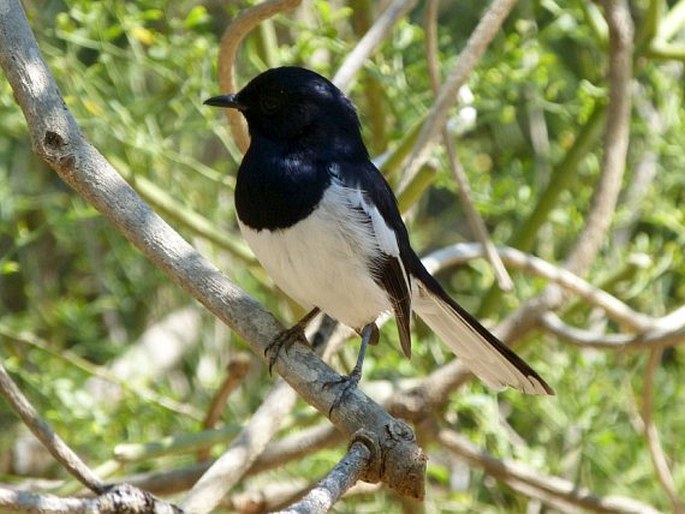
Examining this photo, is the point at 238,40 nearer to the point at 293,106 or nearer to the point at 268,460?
the point at 293,106

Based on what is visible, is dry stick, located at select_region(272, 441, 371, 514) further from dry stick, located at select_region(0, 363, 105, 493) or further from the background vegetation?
the background vegetation

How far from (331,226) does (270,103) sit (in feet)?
1.39

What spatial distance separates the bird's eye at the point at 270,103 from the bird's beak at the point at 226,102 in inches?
1.9

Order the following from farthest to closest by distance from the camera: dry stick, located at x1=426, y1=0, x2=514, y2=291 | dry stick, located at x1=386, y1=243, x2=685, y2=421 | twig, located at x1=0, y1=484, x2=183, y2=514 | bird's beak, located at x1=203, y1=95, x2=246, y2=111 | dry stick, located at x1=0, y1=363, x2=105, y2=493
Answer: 1. dry stick, located at x1=386, y1=243, x2=685, y2=421
2. dry stick, located at x1=426, y1=0, x2=514, y2=291
3. bird's beak, located at x1=203, y1=95, x2=246, y2=111
4. dry stick, located at x1=0, y1=363, x2=105, y2=493
5. twig, located at x1=0, y1=484, x2=183, y2=514

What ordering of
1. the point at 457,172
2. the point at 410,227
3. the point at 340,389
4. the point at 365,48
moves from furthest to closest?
the point at 410,227 < the point at 457,172 < the point at 365,48 < the point at 340,389

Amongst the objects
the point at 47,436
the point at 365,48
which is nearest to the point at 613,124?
the point at 365,48

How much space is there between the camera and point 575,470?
15.1 feet

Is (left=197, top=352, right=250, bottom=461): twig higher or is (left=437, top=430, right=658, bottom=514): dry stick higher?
(left=437, top=430, right=658, bottom=514): dry stick

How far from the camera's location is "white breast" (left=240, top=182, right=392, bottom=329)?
288 centimetres

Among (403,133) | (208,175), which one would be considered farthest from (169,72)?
(403,133)

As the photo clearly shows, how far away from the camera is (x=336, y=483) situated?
1972 millimetres

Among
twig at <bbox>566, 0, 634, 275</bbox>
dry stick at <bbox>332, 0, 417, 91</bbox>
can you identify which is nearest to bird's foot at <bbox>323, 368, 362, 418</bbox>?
dry stick at <bbox>332, 0, 417, 91</bbox>

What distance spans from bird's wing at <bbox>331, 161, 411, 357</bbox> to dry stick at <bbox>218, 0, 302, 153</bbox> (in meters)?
0.40

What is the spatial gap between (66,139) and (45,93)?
99 mm
